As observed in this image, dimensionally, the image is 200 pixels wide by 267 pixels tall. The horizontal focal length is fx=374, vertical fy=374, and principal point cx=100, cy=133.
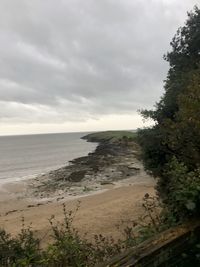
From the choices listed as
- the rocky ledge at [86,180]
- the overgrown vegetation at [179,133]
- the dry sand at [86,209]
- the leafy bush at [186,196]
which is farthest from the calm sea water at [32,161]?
the leafy bush at [186,196]

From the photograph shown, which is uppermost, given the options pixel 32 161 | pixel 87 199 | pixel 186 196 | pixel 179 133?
pixel 179 133

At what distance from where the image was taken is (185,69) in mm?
19344

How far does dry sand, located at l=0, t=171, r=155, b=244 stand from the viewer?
Result: 59.6 feet

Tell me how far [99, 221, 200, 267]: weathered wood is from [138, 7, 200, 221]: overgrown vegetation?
0.32 meters

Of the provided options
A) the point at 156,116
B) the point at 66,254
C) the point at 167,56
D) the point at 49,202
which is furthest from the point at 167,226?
the point at 49,202

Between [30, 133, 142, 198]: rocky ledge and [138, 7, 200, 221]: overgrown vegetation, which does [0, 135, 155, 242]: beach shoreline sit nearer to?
[30, 133, 142, 198]: rocky ledge

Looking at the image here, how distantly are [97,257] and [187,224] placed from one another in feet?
5.55

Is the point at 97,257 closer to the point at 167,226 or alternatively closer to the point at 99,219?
the point at 167,226

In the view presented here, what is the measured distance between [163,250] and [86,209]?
58.2 feet

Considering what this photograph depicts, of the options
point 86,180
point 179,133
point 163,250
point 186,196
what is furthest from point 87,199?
point 163,250

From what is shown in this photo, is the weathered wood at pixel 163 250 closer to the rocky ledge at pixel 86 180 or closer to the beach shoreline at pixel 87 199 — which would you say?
the beach shoreline at pixel 87 199

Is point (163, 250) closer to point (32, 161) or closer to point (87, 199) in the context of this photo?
point (87, 199)

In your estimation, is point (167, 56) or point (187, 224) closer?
point (187, 224)

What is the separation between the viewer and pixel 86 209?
22688 mm
